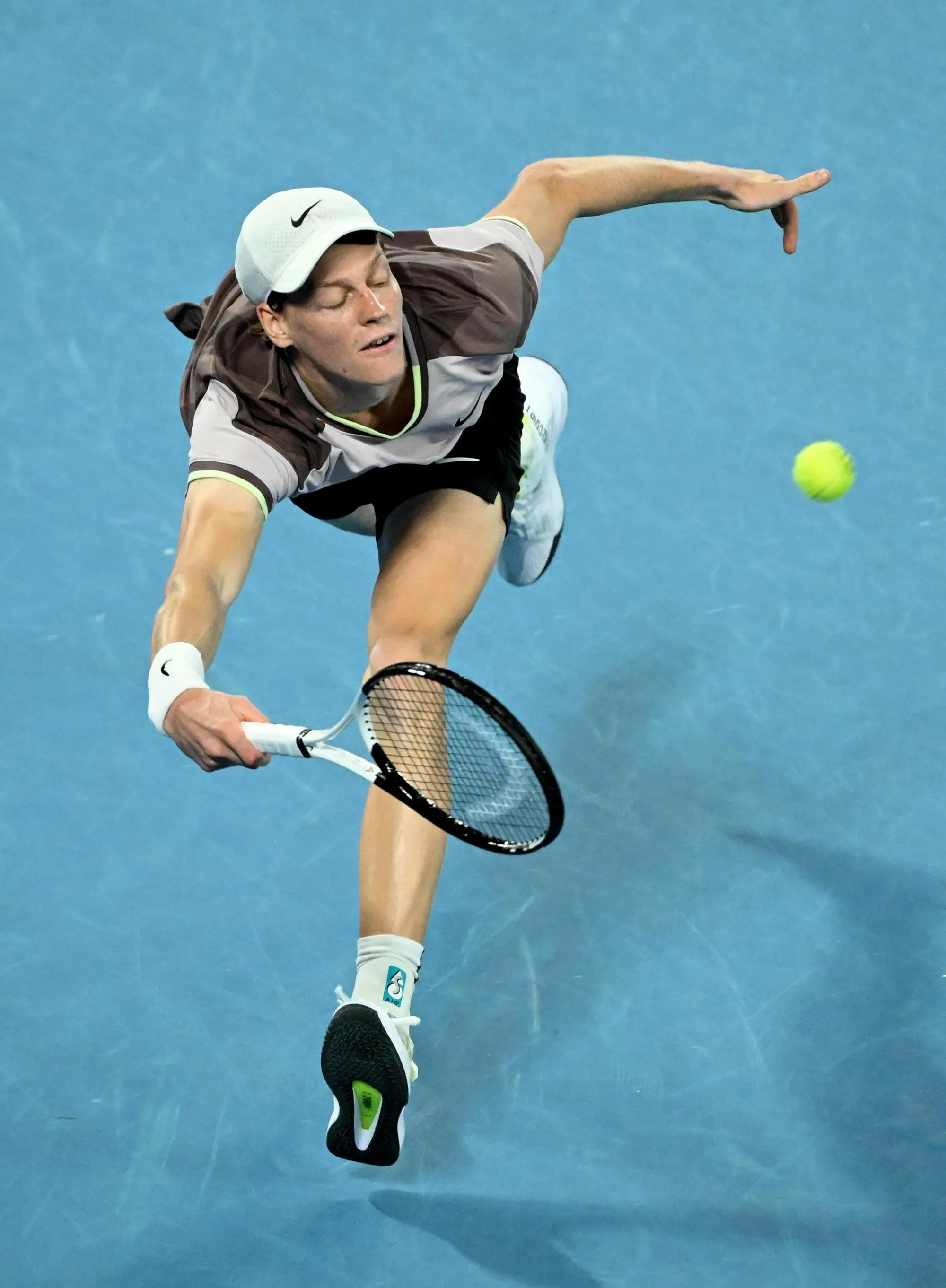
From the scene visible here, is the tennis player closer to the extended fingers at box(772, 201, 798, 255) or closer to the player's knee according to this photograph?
the player's knee

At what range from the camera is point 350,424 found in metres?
2.77

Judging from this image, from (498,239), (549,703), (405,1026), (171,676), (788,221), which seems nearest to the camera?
(171,676)

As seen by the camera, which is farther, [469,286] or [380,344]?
[469,286]

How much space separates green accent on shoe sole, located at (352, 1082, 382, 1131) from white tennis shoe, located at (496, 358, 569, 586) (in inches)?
50.6

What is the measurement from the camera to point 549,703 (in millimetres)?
3764

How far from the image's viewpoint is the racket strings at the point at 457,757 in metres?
2.24

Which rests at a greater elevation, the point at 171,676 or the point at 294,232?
the point at 294,232

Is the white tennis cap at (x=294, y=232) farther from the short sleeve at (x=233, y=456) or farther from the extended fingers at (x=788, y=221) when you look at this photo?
the extended fingers at (x=788, y=221)

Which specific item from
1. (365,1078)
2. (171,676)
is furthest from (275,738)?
(365,1078)

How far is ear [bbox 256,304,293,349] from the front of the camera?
8.72 ft

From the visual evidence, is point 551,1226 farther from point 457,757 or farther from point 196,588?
point 196,588

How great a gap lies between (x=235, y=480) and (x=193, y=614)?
0.30 m

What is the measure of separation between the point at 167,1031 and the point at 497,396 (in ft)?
4.70

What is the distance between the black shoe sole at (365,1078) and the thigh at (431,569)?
0.61m
